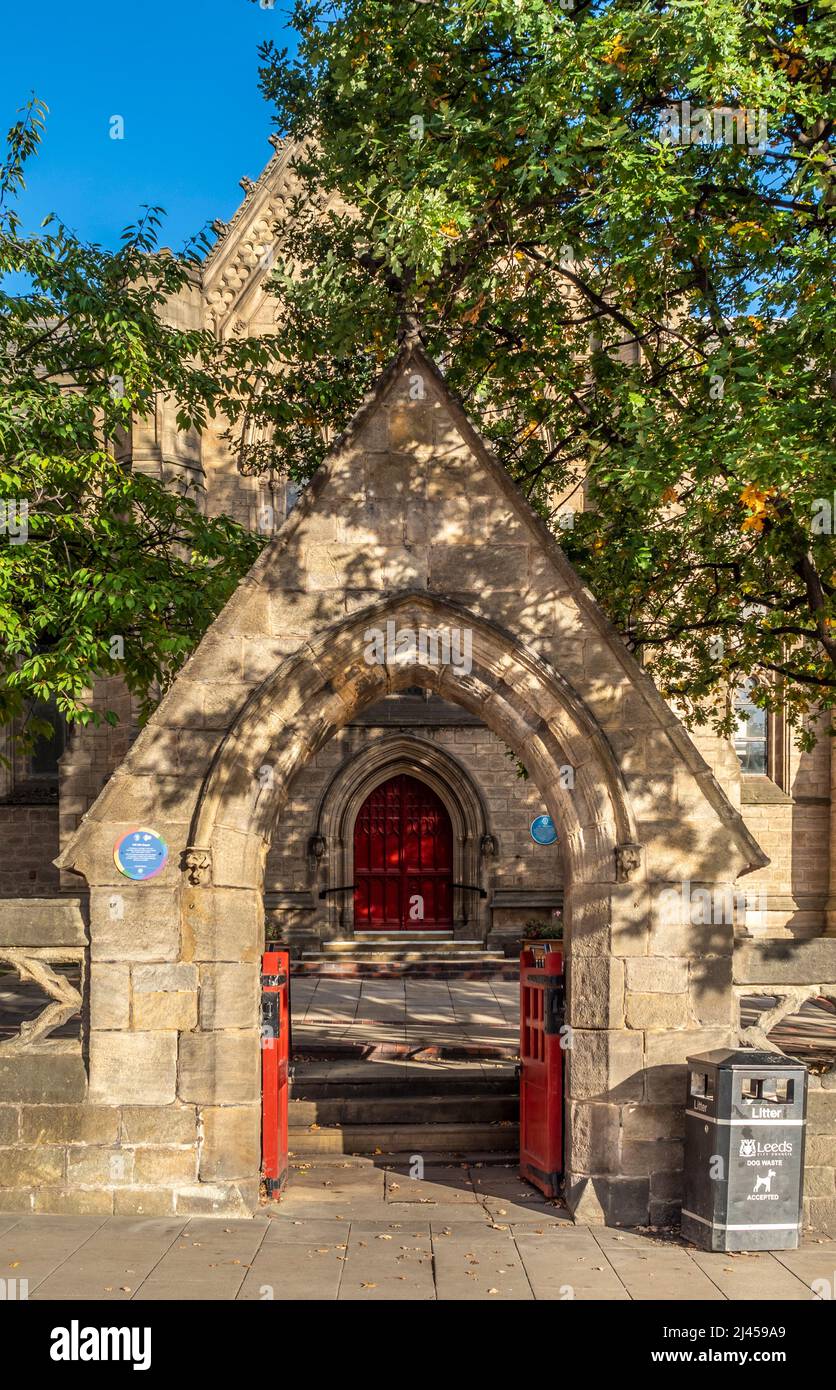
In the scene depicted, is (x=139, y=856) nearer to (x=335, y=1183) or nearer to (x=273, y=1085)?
(x=273, y=1085)

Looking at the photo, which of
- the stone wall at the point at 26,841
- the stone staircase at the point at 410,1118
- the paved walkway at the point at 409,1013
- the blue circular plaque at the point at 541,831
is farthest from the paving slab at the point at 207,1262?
the stone wall at the point at 26,841

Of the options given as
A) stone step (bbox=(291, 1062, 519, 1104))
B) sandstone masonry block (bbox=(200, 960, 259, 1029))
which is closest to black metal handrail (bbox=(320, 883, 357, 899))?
stone step (bbox=(291, 1062, 519, 1104))

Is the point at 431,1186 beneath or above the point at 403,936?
above

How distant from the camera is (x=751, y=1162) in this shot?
24.7ft

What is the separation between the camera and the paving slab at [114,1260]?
660cm

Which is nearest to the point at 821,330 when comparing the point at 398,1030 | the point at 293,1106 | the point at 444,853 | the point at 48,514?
the point at 48,514

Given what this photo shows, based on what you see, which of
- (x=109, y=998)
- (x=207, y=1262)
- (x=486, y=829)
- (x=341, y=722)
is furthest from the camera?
(x=486, y=829)

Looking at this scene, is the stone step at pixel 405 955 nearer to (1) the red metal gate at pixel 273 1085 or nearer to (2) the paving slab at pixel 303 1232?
(1) the red metal gate at pixel 273 1085

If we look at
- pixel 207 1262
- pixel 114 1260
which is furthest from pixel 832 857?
pixel 114 1260

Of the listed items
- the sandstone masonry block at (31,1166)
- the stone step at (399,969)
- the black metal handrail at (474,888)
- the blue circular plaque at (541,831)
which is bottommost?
the stone step at (399,969)

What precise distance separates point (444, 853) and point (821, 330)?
46.8 ft

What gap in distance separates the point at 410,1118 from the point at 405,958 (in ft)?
31.3

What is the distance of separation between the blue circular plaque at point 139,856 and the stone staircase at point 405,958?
1134 cm

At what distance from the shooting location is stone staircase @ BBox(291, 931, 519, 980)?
19.4m
